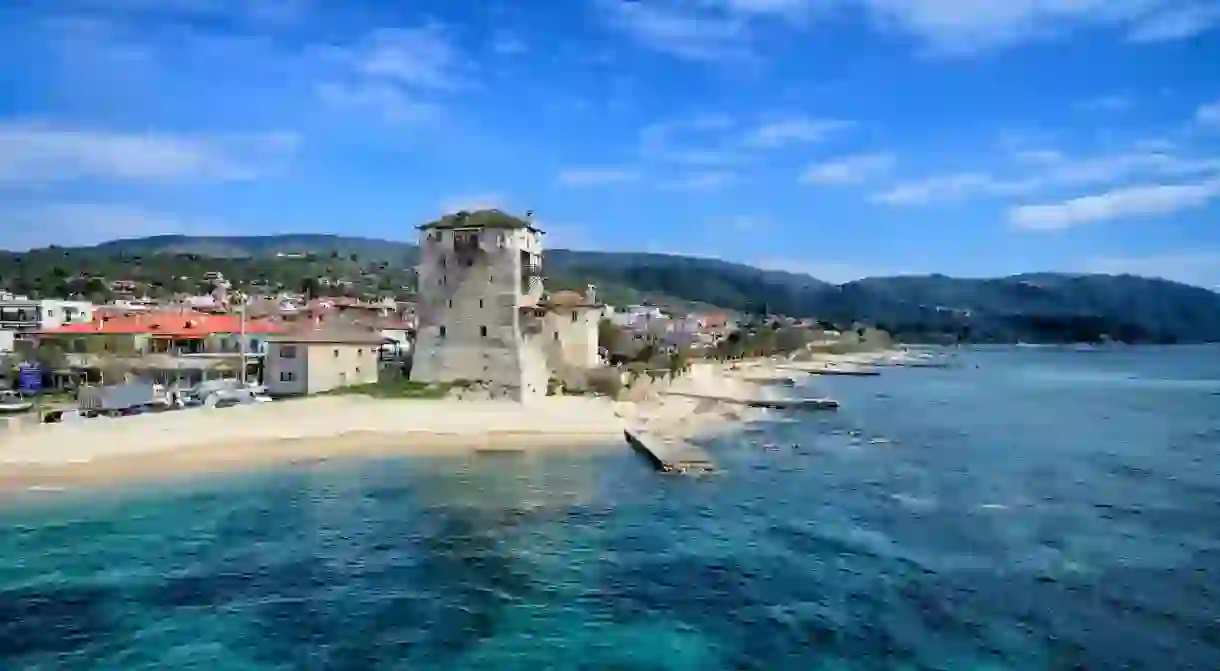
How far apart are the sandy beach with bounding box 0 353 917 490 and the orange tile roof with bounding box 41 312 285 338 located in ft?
40.6

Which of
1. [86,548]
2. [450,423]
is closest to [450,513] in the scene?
[86,548]

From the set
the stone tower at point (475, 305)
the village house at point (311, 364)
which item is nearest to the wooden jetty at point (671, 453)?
the stone tower at point (475, 305)

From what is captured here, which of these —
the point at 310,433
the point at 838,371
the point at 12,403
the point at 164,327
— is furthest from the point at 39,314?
the point at 838,371

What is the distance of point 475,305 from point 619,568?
2231cm

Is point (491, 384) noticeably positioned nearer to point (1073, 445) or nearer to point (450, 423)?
point (450, 423)

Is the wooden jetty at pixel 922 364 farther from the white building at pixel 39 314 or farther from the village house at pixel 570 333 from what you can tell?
the white building at pixel 39 314

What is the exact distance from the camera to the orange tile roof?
4209cm

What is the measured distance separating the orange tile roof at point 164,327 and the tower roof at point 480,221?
11254mm

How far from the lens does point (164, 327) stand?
43062 millimetres

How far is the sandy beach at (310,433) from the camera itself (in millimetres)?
24750

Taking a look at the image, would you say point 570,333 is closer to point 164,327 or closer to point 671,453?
point 671,453

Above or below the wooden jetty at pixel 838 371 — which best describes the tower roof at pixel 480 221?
above

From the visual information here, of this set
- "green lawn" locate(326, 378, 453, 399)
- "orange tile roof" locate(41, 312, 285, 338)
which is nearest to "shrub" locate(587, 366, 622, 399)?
"green lawn" locate(326, 378, 453, 399)

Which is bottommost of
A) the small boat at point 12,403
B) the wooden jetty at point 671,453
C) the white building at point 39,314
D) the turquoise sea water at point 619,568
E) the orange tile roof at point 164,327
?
the turquoise sea water at point 619,568
